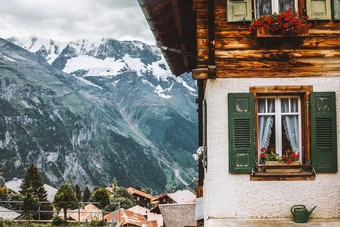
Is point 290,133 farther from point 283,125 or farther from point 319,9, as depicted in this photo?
point 319,9

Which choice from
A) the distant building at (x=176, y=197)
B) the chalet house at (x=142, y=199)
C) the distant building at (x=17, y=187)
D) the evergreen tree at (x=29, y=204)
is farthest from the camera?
the chalet house at (x=142, y=199)

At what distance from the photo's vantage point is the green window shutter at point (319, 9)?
24.3 feet

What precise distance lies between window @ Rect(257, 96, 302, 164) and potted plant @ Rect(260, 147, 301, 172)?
0.53 ft

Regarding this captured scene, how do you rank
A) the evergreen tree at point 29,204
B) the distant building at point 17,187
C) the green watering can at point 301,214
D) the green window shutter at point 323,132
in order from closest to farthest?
the green watering can at point 301,214 < the green window shutter at point 323,132 < the evergreen tree at point 29,204 < the distant building at point 17,187

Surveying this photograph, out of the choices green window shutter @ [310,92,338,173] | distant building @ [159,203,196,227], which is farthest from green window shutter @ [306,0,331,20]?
distant building @ [159,203,196,227]

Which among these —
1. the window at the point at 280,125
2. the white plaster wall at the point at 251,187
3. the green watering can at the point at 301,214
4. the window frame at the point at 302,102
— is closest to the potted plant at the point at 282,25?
the white plaster wall at the point at 251,187

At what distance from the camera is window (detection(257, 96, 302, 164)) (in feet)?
24.3

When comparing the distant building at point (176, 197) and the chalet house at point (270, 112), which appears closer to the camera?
the chalet house at point (270, 112)

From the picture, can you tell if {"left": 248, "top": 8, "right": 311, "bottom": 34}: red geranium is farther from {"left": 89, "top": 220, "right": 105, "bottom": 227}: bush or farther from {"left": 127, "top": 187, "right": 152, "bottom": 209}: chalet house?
{"left": 127, "top": 187, "right": 152, "bottom": 209}: chalet house

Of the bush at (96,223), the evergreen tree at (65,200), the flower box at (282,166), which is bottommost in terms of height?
the bush at (96,223)

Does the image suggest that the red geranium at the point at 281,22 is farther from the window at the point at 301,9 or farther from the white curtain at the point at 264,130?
the white curtain at the point at 264,130

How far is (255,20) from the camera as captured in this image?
7.34 m

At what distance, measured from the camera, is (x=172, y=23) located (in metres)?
9.65

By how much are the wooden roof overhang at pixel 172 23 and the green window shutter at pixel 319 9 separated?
2632mm
